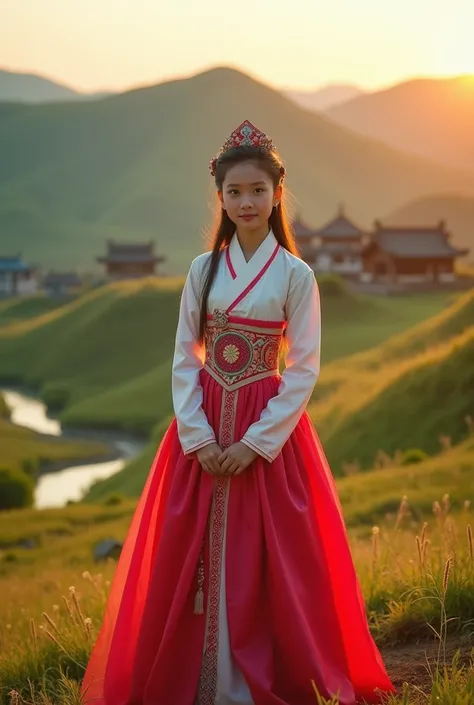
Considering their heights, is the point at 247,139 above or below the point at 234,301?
above

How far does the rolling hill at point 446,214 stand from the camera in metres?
118

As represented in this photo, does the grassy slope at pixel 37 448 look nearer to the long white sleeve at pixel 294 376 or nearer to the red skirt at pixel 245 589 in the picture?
the red skirt at pixel 245 589

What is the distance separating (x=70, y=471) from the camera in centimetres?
2552

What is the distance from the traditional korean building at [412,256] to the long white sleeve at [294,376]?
151 feet

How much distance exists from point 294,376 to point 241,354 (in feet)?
0.93

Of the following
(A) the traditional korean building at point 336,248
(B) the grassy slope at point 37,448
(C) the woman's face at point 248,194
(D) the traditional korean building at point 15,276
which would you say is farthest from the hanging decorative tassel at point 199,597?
(D) the traditional korean building at point 15,276

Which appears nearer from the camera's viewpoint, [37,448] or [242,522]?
[242,522]

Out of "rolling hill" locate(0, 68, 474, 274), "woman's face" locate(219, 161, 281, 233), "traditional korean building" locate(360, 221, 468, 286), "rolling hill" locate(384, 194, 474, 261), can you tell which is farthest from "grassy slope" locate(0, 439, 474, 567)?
"rolling hill" locate(0, 68, 474, 274)

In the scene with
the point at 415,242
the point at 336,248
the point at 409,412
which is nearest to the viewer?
the point at 409,412

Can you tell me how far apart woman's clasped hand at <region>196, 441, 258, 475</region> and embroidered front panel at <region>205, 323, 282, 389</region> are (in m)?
0.34

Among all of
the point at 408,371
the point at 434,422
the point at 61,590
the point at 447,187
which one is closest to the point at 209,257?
the point at 61,590

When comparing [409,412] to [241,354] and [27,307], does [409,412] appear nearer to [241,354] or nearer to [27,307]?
[241,354]

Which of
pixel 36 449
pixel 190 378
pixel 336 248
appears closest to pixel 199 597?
pixel 190 378

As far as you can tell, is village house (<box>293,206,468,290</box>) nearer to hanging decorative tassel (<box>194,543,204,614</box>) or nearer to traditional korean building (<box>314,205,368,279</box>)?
traditional korean building (<box>314,205,368,279</box>)
